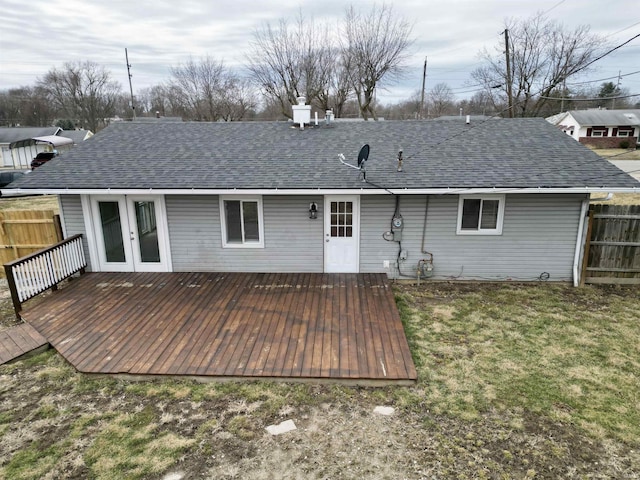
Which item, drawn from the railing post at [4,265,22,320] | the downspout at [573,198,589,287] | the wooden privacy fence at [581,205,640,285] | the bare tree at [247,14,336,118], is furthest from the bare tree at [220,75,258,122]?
the wooden privacy fence at [581,205,640,285]

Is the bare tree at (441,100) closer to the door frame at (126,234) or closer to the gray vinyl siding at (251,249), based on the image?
the gray vinyl siding at (251,249)

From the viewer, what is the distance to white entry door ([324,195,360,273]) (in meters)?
8.69

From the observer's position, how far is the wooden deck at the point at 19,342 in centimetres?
595

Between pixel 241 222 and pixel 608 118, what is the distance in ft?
155

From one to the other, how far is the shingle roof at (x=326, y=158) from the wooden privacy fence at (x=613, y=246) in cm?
85

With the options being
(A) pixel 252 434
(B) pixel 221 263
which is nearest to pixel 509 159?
(B) pixel 221 263

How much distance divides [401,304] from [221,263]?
4.36m

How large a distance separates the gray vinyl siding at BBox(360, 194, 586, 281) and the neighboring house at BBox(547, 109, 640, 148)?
38.9m

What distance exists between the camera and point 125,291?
26.8 feet

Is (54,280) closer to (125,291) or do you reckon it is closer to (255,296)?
(125,291)

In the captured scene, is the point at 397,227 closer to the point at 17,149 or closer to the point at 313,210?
the point at 313,210

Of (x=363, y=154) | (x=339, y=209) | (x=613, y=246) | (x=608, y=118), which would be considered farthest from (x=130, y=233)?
(x=608, y=118)

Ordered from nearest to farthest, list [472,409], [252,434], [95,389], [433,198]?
1. [252,434]
2. [472,409]
3. [95,389]
4. [433,198]

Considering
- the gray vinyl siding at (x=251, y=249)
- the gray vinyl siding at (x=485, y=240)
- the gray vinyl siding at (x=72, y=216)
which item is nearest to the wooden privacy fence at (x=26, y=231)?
the gray vinyl siding at (x=72, y=216)
